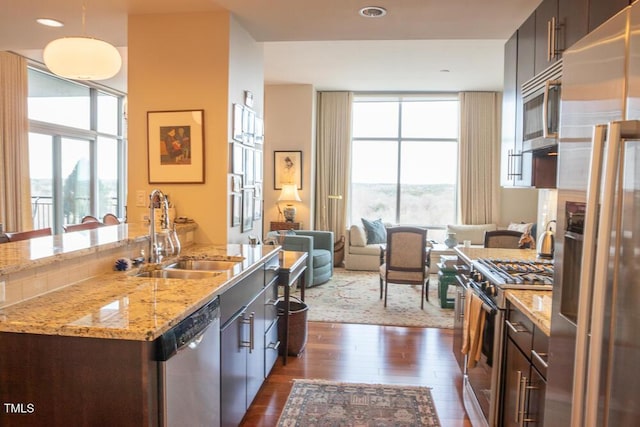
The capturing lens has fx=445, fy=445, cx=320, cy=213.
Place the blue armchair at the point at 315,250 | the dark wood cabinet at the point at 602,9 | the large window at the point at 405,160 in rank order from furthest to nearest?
the large window at the point at 405,160
the blue armchair at the point at 315,250
the dark wood cabinet at the point at 602,9

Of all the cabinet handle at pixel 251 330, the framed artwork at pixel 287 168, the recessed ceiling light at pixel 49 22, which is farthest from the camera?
the framed artwork at pixel 287 168

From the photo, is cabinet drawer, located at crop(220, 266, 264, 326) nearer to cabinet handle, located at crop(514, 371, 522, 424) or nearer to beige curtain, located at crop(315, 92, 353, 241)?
cabinet handle, located at crop(514, 371, 522, 424)

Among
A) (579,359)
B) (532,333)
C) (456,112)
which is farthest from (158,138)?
(456,112)

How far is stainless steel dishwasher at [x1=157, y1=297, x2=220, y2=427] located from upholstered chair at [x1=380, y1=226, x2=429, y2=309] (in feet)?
11.6

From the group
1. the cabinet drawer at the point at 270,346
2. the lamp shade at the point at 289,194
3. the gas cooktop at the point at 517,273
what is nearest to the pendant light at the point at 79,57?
the cabinet drawer at the point at 270,346

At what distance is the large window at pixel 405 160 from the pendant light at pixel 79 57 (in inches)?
233

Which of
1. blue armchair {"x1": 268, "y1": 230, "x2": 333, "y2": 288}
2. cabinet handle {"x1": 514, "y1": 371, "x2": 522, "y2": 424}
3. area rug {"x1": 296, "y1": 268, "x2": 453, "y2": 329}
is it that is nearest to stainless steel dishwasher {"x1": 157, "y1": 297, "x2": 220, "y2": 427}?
cabinet handle {"x1": 514, "y1": 371, "x2": 522, "y2": 424}

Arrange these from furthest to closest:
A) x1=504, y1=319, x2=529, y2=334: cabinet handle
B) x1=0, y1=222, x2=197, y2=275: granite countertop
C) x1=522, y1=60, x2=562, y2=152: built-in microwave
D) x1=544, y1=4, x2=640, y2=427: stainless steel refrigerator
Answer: x1=522, y1=60, x2=562, y2=152: built-in microwave → x1=504, y1=319, x2=529, y2=334: cabinet handle → x1=0, y1=222, x2=197, y2=275: granite countertop → x1=544, y1=4, x2=640, y2=427: stainless steel refrigerator

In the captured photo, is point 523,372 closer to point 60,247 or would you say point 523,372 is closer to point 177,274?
point 177,274

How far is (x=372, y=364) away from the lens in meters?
3.58

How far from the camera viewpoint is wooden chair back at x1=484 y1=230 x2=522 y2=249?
453 cm

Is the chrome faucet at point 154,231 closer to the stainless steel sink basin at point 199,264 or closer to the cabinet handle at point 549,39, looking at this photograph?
the stainless steel sink basin at point 199,264

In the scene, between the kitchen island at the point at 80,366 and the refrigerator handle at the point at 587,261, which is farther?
the kitchen island at the point at 80,366

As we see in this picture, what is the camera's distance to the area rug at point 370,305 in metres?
4.74
